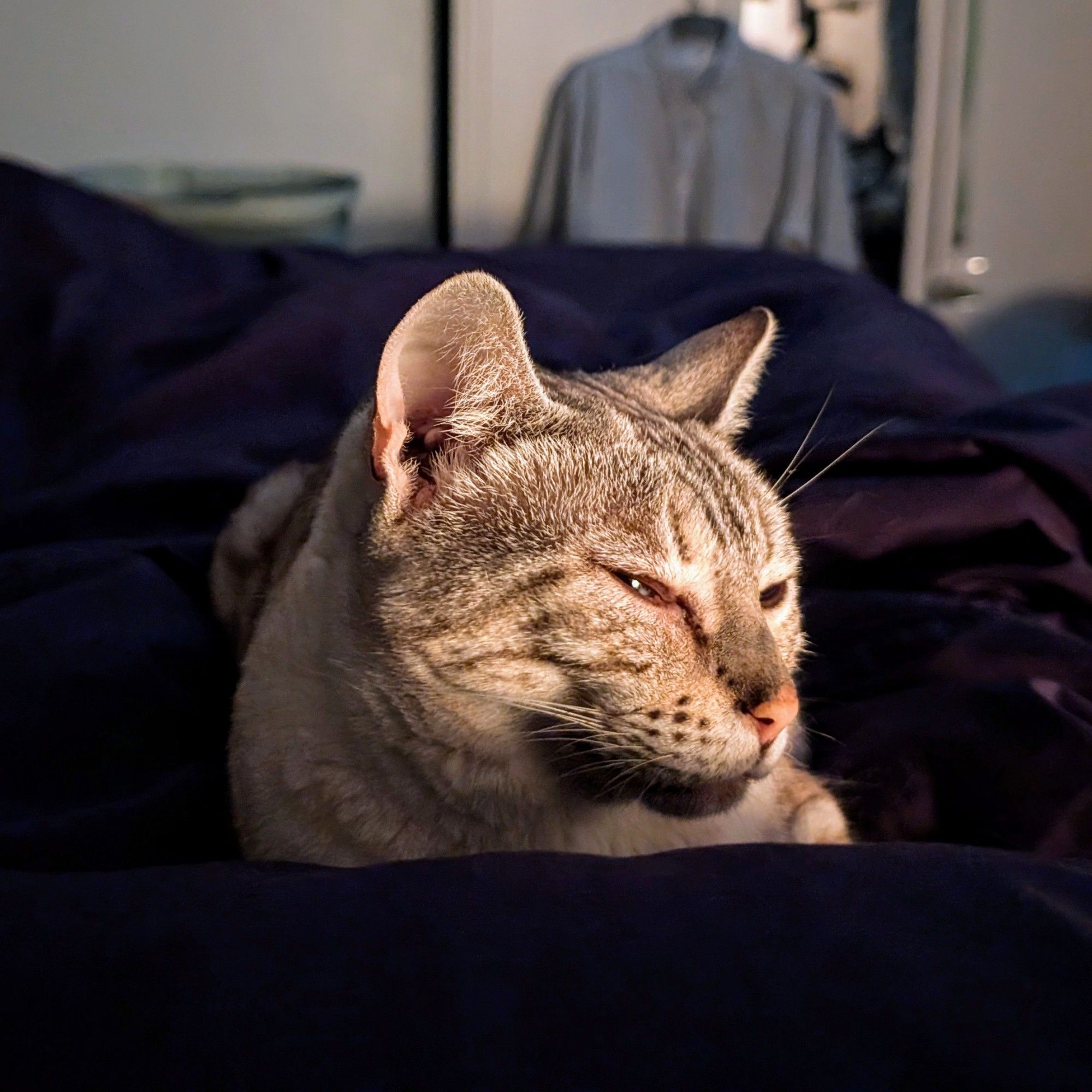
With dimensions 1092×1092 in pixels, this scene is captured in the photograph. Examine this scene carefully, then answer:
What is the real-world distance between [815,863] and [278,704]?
47 centimetres

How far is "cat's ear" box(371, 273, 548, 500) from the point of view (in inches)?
29.8

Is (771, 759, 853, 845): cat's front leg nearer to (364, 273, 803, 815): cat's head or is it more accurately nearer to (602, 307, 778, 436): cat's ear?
(364, 273, 803, 815): cat's head

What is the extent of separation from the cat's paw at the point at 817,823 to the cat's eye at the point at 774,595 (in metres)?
0.19

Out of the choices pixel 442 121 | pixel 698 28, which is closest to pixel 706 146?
pixel 698 28

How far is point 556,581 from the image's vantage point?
799mm

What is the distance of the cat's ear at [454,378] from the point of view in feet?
2.49

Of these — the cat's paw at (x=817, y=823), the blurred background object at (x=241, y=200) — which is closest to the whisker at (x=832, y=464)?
the cat's paw at (x=817, y=823)

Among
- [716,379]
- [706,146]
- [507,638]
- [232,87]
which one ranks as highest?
A: [232,87]

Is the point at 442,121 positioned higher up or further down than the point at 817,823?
higher up

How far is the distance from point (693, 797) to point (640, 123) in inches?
106

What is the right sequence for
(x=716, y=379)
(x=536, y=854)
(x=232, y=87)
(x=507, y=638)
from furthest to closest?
1. (x=232, y=87)
2. (x=716, y=379)
3. (x=507, y=638)
4. (x=536, y=854)

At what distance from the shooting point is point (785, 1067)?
1.68ft

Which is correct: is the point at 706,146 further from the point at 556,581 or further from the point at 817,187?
the point at 556,581

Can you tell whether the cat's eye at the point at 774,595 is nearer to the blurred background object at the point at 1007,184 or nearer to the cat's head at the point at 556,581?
the cat's head at the point at 556,581
